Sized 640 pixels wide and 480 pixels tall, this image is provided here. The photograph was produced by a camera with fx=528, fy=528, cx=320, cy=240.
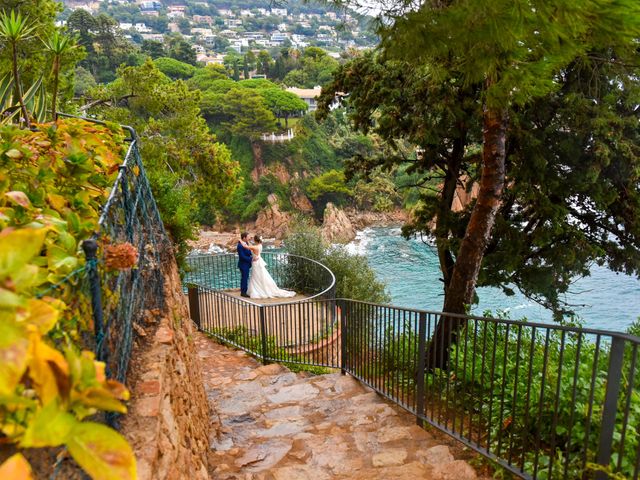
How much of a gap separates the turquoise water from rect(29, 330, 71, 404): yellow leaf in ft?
46.9

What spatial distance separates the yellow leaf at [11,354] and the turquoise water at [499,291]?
1446 cm

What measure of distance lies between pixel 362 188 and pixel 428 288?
17.6m

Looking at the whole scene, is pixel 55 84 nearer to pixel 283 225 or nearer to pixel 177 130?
pixel 177 130

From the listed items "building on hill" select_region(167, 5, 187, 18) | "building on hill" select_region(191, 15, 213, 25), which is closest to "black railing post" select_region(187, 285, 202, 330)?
"building on hill" select_region(191, 15, 213, 25)

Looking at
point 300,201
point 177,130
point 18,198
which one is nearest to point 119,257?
point 18,198

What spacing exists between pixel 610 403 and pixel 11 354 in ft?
7.64

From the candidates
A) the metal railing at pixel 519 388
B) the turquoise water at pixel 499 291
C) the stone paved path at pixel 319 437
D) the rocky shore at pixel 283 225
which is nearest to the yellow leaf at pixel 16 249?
the metal railing at pixel 519 388

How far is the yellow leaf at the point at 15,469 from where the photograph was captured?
913 mm

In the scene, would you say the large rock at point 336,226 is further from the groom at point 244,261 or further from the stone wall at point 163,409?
the stone wall at point 163,409

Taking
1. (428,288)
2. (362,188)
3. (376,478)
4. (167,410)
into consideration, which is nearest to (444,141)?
(376,478)

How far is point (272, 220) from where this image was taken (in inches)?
1670

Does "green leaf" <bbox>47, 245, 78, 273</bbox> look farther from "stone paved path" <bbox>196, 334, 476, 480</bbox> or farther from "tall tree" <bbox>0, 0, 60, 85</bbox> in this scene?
"tall tree" <bbox>0, 0, 60, 85</bbox>

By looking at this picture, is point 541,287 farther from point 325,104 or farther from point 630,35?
point 630,35

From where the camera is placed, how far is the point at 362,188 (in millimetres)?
41750
